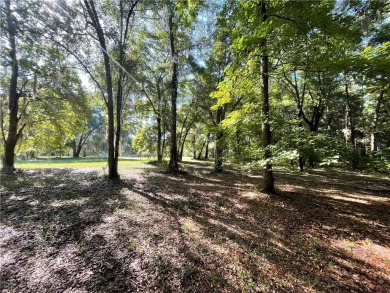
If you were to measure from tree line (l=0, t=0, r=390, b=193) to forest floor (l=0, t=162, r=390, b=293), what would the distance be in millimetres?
1542

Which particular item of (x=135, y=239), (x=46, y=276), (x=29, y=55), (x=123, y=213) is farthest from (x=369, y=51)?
(x=29, y=55)

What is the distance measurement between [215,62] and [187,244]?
11.1 meters

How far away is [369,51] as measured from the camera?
12.5 ft

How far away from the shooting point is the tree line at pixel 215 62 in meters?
4.31

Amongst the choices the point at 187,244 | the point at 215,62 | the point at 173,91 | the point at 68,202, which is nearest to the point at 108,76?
the point at 173,91

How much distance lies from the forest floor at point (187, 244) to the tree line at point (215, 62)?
5.06 ft

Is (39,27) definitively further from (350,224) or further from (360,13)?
(350,224)

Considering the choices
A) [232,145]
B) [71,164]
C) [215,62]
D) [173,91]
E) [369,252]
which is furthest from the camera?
[71,164]

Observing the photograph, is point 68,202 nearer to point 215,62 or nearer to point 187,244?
point 187,244

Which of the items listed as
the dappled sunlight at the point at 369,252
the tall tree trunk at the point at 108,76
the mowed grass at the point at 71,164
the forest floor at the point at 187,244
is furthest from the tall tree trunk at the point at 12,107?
the dappled sunlight at the point at 369,252

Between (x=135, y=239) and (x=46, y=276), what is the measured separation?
4.20ft

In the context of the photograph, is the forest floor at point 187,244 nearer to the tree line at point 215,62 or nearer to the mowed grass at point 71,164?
the tree line at point 215,62

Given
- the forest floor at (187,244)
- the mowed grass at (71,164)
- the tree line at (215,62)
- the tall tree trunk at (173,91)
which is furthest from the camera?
the mowed grass at (71,164)

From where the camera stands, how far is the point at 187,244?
11.1ft
